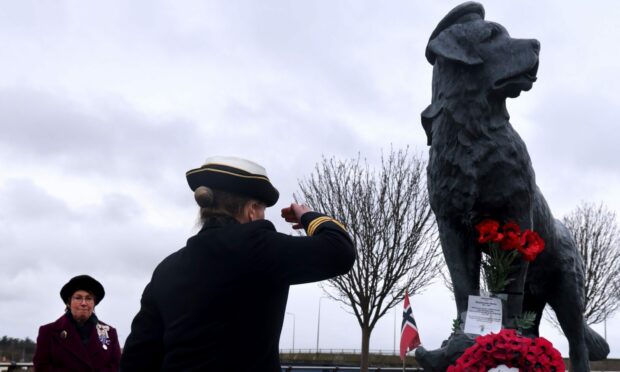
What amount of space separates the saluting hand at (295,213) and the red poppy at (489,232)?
75.4 inches

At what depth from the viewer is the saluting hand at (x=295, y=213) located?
278 cm

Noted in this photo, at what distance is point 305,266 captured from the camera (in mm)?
2482

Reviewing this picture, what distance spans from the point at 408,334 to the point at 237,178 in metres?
12.9

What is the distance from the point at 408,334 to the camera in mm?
15031

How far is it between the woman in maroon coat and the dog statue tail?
419 cm

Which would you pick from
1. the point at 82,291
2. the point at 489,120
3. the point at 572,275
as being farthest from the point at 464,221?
the point at 82,291

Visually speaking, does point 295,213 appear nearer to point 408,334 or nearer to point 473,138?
point 473,138

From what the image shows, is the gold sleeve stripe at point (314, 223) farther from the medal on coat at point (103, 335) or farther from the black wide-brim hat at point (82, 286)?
the medal on coat at point (103, 335)

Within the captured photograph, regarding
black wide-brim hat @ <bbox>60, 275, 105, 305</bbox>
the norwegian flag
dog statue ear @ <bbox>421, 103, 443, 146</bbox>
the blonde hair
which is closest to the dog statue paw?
dog statue ear @ <bbox>421, 103, 443, 146</bbox>

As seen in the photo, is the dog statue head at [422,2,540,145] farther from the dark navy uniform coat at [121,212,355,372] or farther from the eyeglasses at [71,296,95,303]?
the eyeglasses at [71,296,95,303]

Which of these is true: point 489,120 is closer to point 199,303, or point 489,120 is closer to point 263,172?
point 263,172

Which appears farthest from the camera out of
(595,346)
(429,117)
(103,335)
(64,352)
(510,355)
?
(103,335)

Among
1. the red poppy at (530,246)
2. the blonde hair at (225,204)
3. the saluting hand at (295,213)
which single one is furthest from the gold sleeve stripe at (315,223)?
the red poppy at (530,246)

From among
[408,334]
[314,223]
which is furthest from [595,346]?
[408,334]
